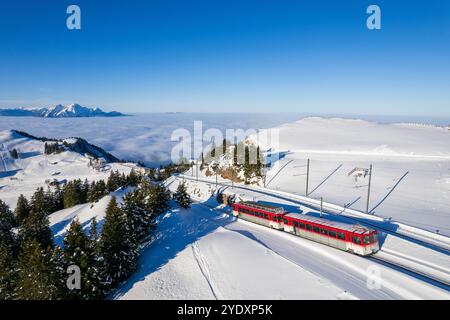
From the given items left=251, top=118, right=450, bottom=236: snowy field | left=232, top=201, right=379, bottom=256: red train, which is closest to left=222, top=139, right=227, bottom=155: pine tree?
left=251, top=118, right=450, bottom=236: snowy field

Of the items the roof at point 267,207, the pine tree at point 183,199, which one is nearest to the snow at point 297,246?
the pine tree at point 183,199

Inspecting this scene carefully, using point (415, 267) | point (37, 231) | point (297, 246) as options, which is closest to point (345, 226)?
point (297, 246)

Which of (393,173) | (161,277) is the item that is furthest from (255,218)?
(393,173)

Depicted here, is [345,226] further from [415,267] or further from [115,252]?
[115,252]

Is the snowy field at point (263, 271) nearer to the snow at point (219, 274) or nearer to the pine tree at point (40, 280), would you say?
the snow at point (219, 274)

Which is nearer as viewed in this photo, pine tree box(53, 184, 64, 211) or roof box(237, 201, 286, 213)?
roof box(237, 201, 286, 213)

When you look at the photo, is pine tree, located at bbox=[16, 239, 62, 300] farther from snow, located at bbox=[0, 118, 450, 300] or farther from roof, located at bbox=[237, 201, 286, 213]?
roof, located at bbox=[237, 201, 286, 213]
